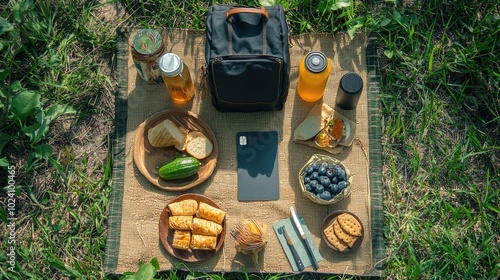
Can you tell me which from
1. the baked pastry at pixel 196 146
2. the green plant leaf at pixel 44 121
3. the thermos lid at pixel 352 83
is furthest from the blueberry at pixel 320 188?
the green plant leaf at pixel 44 121

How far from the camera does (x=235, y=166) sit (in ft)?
9.84

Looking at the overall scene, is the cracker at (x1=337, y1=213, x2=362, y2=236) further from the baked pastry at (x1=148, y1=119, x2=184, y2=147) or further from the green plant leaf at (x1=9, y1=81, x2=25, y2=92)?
the green plant leaf at (x1=9, y1=81, x2=25, y2=92)

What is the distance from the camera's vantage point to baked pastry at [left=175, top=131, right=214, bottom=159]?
294 cm

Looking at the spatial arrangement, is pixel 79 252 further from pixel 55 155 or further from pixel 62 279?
pixel 55 155

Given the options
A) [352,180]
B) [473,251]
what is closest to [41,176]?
[352,180]

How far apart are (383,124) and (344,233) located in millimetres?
767

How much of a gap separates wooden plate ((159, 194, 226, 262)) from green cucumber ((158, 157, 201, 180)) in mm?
137

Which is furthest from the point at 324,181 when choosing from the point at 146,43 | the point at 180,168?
the point at 146,43

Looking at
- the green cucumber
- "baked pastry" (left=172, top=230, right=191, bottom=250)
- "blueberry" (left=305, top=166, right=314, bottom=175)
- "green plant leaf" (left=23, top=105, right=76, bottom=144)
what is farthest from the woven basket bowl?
"green plant leaf" (left=23, top=105, right=76, bottom=144)

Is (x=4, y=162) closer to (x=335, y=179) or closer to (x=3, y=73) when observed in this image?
(x=3, y=73)

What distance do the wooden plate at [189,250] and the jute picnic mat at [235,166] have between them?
56 mm

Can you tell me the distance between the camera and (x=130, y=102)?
3102 mm

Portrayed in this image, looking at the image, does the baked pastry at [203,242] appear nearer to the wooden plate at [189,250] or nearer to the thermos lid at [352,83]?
the wooden plate at [189,250]

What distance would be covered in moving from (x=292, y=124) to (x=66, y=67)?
1571 mm
